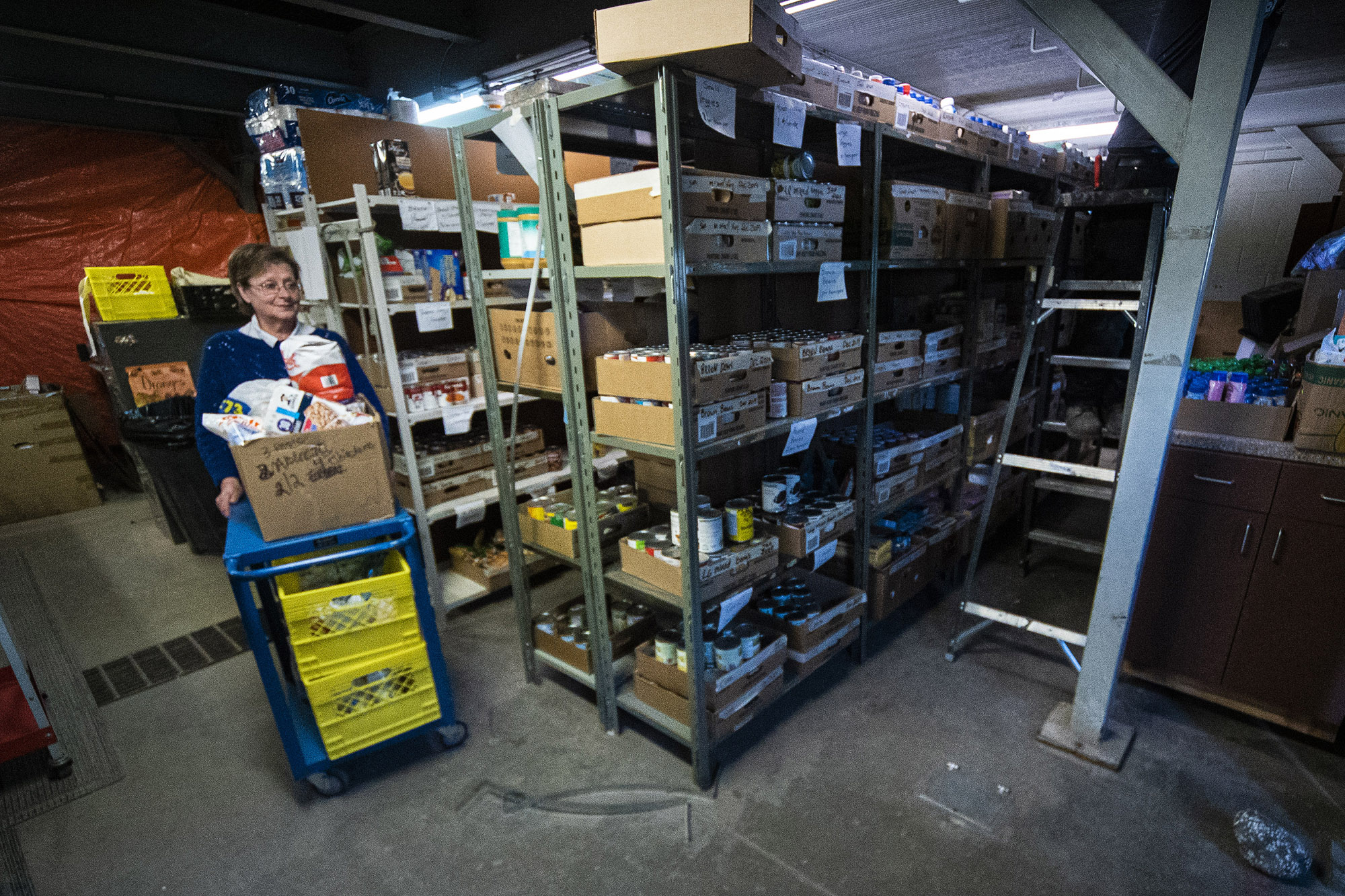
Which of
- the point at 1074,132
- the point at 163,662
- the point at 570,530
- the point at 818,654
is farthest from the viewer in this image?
the point at 1074,132

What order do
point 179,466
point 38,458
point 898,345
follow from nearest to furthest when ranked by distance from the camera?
point 898,345
point 179,466
point 38,458

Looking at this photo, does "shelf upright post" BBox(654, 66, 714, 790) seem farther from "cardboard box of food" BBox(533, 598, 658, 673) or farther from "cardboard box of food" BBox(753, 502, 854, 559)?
"cardboard box of food" BBox(533, 598, 658, 673)

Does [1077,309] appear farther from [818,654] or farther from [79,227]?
[79,227]

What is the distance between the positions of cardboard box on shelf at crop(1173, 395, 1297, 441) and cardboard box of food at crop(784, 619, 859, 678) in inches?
54.4

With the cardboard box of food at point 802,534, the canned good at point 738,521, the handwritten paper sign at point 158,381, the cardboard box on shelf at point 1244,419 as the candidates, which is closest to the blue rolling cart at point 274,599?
the canned good at point 738,521

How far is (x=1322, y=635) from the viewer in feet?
6.68

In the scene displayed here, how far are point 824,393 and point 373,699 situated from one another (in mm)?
1877

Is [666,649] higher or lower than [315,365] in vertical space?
lower

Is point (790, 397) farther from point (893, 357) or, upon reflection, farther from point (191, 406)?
point (191, 406)

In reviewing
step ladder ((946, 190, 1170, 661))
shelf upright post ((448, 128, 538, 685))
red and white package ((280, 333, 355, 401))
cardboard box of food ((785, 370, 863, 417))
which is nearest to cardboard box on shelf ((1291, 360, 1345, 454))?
step ladder ((946, 190, 1170, 661))

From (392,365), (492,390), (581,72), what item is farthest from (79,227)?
(492,390)

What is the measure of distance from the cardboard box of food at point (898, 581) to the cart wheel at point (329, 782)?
7.16ft

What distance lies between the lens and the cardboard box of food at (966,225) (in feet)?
8.74

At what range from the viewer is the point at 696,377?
5.82ft
